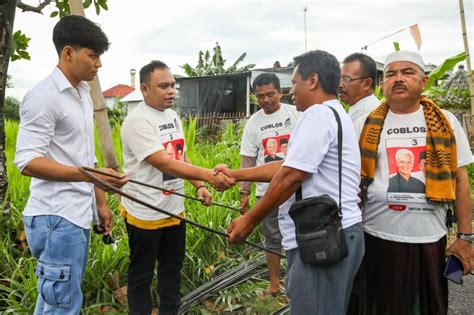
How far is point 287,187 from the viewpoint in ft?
6.69

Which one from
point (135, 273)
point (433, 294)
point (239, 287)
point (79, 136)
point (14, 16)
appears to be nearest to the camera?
point (79, 136)

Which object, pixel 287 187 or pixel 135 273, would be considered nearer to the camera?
pixel 287 187

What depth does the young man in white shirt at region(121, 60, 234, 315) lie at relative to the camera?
9.78ft

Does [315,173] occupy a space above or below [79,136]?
below

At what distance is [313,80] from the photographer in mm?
2180

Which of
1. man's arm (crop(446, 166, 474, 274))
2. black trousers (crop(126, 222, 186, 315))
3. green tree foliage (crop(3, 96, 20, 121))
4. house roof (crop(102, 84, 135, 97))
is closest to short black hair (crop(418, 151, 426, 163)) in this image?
man's arm (crop(446, 166, 474, 274))

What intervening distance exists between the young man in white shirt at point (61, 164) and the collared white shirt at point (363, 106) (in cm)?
185

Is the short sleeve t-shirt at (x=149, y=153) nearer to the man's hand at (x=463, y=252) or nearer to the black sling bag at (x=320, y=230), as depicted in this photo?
the black sling bag at (x=320, y=230)

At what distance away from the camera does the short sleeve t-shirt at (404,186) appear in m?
2.45

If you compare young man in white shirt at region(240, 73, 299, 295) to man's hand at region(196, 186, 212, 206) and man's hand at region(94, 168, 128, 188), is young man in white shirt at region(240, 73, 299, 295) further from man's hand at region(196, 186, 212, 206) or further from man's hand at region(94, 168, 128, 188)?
man's hand at region(94, 168, 128, 188)

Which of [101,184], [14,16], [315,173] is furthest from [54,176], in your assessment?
[14,16]

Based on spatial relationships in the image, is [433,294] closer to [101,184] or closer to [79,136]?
[101,184]

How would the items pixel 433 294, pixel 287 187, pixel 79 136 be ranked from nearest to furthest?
pixel 287 187, pixel 79 136, pixel 433 294

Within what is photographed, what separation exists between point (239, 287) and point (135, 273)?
3.79ft
